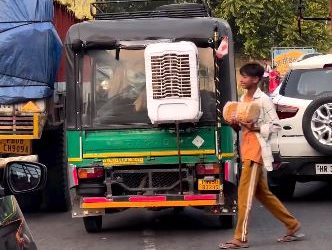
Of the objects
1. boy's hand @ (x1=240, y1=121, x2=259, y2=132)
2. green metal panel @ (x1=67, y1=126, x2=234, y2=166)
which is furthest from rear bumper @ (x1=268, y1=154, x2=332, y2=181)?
boy's hand @ (x1=240, y1=121, x2=259, y2=132)

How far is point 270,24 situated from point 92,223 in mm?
37000

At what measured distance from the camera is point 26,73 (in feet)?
34.7

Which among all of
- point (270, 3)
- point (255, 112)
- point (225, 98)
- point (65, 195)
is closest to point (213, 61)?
point (225, 98)

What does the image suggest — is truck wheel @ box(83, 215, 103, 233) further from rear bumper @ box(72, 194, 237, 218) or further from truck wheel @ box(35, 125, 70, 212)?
truck wheel @ box(35, 125, 70, 212)

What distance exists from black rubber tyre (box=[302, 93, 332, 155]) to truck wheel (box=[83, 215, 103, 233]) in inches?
112

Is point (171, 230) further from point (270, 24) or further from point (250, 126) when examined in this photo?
point (270, 24)

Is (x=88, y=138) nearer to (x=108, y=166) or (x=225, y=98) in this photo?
(x=108, y=166)

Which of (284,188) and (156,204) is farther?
(284,188)

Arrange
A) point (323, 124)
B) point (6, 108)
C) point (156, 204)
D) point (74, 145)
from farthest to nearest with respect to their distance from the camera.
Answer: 1. point (323, 124)
2. point (6, 108)
3. point (74, 145)
4. point (156, 204)

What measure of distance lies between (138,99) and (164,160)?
2.31 feet

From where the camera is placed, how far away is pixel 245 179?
8.75m

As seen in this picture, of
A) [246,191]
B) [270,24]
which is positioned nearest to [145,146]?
[246,191]

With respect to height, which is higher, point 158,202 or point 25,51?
point 25,51

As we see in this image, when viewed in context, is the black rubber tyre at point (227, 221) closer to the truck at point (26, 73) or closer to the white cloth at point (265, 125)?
the white cloth at point (265, 125)
